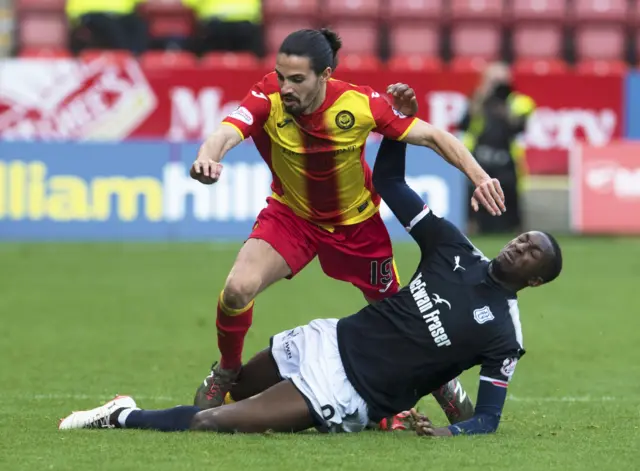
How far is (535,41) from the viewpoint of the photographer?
20234mm

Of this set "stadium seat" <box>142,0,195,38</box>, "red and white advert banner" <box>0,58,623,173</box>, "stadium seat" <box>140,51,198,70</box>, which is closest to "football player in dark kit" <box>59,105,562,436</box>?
"red and white advert banner" <box>0,58,623,173</box>

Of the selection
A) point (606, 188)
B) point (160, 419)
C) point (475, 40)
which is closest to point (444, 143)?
point (160, 419)

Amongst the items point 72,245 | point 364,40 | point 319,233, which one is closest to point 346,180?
point 319,233

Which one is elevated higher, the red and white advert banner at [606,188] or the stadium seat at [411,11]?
the stadium seat at [411,11]

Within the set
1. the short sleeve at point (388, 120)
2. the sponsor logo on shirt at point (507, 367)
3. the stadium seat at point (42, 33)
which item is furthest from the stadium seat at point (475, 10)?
the sponsor logo on shirt at point (507, 367)

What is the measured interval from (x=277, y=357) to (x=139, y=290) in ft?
20.0

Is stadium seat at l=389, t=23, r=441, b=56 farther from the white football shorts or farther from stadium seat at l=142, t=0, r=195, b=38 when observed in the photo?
the white football shorts

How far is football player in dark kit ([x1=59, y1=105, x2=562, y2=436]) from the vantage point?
6234 mm

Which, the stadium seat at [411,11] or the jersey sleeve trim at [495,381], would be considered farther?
the stadium seat at [411,11]

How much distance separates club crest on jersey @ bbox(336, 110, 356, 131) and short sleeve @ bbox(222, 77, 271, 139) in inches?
14.5

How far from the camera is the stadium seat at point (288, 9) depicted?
19734 millimetres

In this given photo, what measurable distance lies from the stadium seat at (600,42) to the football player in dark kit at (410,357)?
572 inches

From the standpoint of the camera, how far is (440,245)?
653 cm

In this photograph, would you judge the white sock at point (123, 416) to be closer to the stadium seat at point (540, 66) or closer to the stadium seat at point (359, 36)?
the stadium seat at point (540, 66)
